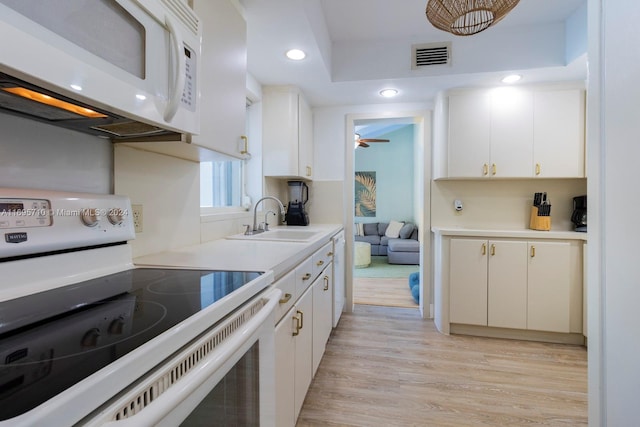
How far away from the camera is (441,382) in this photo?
1.86m

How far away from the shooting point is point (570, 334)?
2400 millimetres

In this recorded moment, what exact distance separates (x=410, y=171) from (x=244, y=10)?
18.7ft

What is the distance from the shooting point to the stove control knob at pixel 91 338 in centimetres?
46

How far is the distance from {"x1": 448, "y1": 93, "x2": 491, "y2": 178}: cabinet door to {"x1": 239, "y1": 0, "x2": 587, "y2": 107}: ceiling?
172 millimetres

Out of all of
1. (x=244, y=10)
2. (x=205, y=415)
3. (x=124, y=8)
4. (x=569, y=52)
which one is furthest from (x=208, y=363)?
(x=569, y=52)

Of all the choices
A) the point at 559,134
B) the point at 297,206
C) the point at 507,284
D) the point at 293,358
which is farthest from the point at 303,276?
the point at 559,134

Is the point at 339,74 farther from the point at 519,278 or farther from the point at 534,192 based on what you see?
the point at 519,278

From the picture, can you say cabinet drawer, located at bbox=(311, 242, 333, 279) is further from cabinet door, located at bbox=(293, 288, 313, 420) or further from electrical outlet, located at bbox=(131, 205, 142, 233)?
electrical outlet, located at bbox=(131, 205, 142, 233)

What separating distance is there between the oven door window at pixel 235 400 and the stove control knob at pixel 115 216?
2.01ft

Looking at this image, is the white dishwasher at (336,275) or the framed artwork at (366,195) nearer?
the white dishwasher at (336,275)

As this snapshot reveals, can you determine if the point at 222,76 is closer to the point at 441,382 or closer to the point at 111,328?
the point at 111,328

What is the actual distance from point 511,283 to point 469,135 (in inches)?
51.5

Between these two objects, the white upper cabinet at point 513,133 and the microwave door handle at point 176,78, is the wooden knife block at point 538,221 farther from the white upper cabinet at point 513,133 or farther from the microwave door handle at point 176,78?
the microwave door handle at point 176,78

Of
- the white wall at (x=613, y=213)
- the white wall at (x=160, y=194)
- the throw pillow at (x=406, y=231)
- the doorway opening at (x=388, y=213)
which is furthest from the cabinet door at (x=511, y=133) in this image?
the throw pillow at (x=406, y=231)
